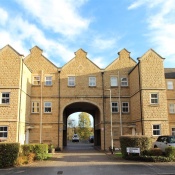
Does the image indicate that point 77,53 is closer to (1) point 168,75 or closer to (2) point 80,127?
(1) point 168,75

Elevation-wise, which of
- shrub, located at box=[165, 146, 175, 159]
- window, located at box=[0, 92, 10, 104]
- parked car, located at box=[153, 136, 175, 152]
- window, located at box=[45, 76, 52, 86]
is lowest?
shrub, located at box=[165, 146, 175, 159]

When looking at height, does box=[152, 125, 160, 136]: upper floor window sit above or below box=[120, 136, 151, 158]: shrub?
above

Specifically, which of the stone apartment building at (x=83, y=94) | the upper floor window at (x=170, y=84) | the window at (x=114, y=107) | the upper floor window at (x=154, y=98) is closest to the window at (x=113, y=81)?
the stone apartment building at (x=83, y=94)

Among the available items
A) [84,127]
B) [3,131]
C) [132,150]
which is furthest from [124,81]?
[84,127]

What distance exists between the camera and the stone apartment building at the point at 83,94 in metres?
25.9

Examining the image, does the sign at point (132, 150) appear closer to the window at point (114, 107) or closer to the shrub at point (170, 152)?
the shrub at point (170, 152)

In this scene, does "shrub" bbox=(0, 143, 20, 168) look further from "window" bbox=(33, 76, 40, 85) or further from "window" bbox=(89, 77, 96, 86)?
"window" bbox=(89, 77, 96, 86)

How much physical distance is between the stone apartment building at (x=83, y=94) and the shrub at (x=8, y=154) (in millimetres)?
8744

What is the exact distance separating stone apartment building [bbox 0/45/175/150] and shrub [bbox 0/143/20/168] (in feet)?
28.7

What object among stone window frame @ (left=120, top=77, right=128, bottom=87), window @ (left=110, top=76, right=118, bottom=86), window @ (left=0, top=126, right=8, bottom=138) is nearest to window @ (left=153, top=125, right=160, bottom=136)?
stone window frame @ (left=120, top=77, right=128, bottom=87)

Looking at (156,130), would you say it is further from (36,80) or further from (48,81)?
(36,80)

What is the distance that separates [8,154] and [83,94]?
635 inches

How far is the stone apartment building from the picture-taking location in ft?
84.8

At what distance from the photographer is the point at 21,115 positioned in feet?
85.3
